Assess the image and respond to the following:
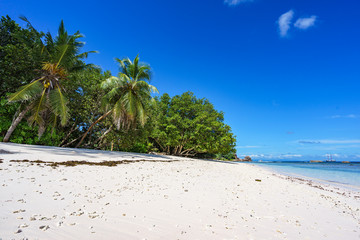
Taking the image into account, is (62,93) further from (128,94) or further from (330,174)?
(330,174)

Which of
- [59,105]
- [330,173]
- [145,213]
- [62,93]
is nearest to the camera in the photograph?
[145,213]

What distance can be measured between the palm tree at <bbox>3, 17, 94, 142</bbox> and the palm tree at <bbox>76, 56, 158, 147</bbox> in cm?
276

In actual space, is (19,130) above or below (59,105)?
below

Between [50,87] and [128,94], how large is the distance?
203 inches

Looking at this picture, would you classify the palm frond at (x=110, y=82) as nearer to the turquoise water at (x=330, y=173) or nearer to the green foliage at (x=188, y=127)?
the green foliage at (x=188, y=127)

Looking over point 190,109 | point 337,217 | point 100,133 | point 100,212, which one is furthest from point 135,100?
point 337,217

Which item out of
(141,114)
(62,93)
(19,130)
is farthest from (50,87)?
(141,114)

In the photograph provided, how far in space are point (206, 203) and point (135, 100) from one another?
38.5ft

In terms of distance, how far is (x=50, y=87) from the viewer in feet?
37.9

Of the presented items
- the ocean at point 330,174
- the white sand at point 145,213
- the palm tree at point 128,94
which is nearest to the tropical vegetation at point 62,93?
the palm tree at point 128,94

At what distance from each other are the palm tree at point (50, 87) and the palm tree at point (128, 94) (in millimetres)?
2757

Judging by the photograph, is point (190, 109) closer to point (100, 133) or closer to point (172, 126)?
point (172, 126)

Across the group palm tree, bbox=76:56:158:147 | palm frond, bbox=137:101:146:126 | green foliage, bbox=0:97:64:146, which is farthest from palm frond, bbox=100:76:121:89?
green foliage, bbox=0:97:64:146

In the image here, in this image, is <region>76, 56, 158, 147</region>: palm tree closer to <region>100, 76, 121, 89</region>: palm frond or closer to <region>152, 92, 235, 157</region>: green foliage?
<region>100, 76, 121, 89</region>: palm frond
